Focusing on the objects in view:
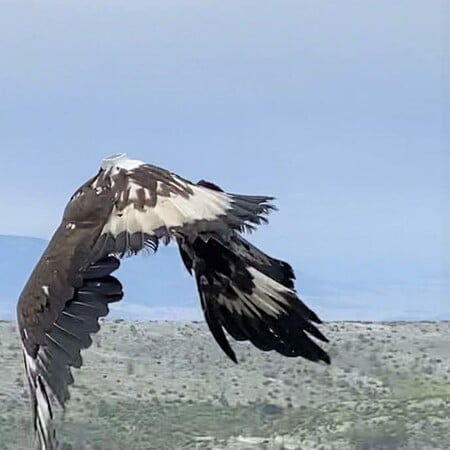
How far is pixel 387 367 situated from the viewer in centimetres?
546

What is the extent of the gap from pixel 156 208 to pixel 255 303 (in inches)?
23.4

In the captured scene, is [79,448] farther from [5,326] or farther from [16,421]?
[5,326]

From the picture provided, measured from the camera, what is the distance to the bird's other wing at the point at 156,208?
3.82m

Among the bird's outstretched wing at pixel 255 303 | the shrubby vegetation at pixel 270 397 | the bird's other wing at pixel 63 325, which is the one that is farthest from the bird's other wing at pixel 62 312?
the shrubby vegetation at pixel 270 397

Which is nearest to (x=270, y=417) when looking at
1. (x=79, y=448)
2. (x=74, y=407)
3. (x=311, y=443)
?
(x=311, y=443)

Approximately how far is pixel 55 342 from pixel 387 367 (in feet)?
6.01

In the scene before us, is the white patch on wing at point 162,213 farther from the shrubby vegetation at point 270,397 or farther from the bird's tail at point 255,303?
the shrubby vegetation at point 270,397

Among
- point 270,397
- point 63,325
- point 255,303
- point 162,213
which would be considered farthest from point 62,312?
point 270,397

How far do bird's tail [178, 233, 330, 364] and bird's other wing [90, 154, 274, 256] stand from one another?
0.27 metres

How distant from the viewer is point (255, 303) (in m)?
4.39

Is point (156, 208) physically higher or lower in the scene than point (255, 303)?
higher

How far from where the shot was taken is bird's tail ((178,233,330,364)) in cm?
434

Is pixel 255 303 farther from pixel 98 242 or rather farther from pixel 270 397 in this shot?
pixel 270 397

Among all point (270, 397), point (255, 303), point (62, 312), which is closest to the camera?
point (62, 312)
